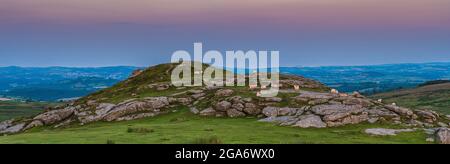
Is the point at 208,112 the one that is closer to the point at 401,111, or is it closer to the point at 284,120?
the point at 284,120

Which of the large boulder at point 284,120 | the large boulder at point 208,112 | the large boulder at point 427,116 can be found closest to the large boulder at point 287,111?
the large boulder at point 284,120

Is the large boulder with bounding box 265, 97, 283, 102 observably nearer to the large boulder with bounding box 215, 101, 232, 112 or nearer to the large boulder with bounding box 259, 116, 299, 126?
the large boulder with bounding box 215, 101, 232, 112

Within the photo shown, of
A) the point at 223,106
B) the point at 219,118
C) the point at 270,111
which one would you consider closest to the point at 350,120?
the point at 270,111

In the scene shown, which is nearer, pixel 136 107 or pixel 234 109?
pixel 234 109

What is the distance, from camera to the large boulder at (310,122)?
51.8 meters

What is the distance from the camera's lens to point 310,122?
172 feet

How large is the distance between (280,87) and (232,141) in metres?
41.1

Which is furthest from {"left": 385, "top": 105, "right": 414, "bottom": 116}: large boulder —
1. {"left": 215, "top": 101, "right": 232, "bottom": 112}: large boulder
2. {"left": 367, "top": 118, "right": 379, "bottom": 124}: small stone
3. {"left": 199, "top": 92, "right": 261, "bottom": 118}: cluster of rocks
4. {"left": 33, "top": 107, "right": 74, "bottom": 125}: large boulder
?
{"left": 33, "top": 107, "right": 74, "bottom": 125}: large boulder

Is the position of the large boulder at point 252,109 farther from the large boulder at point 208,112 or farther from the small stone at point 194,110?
the small stone at point 194,110

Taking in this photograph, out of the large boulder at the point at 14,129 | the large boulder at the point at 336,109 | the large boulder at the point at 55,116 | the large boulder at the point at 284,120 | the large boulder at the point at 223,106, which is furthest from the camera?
the large boulder at the point at 55,116

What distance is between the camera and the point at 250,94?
69938 mm

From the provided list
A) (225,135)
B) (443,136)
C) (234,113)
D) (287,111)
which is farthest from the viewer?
(234,113)
